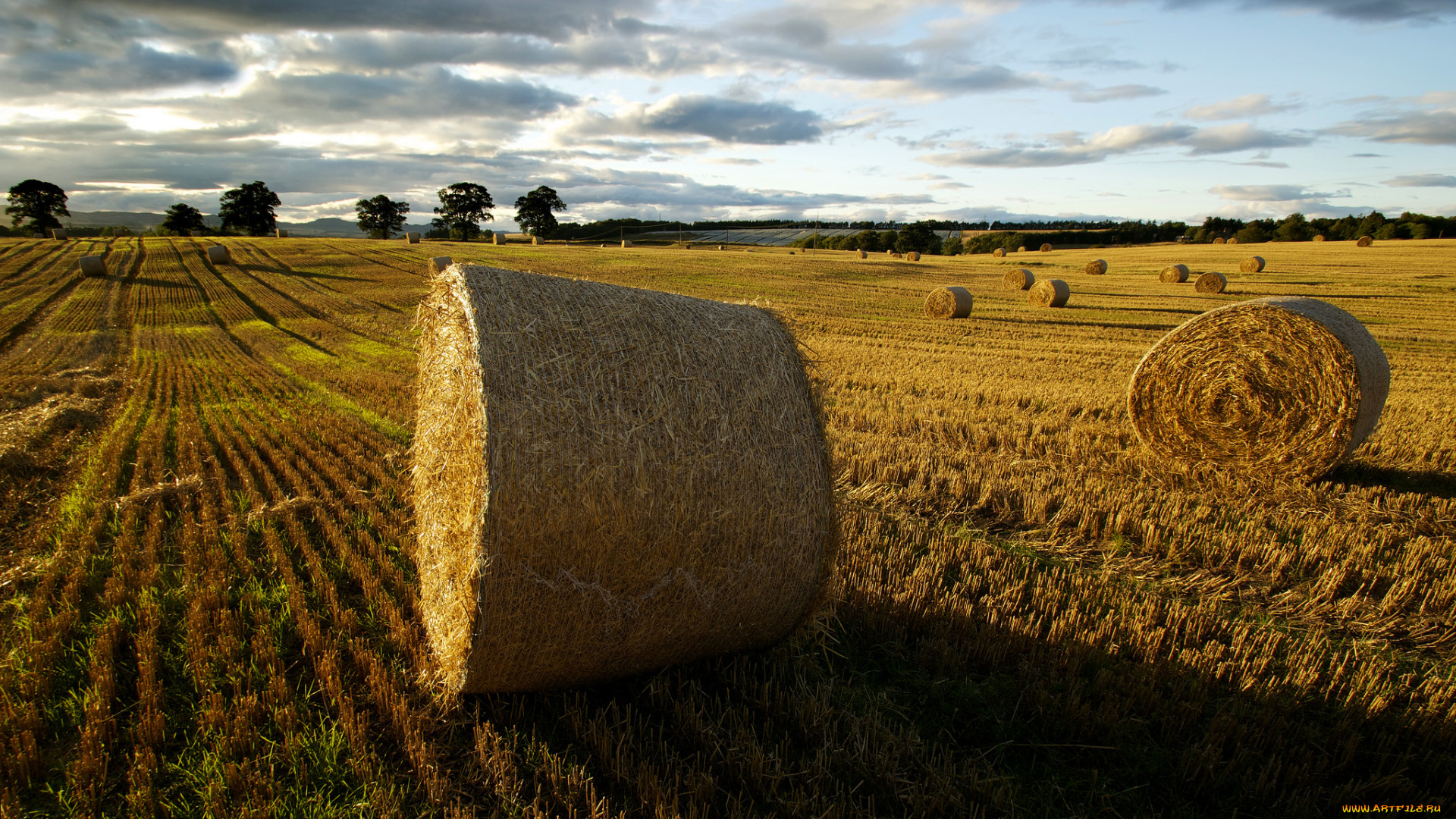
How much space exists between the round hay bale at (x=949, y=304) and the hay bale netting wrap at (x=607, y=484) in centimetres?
1780

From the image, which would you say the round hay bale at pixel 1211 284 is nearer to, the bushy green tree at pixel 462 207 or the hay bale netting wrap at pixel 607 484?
the hay bale netting wrap at pixel 607 484

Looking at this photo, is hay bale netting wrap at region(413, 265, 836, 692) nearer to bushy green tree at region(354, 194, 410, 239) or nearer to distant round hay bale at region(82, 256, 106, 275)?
distant round hay bale at region(82, 256, 106, 275)

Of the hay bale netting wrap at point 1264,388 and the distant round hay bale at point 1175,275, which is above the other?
the distant round hay bale at point 1175,275

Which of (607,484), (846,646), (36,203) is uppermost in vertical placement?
(36,203)

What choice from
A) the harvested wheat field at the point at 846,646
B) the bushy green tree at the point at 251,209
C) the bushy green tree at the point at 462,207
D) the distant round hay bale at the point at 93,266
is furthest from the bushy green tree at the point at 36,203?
the harvested wheat field at the point at 846,646

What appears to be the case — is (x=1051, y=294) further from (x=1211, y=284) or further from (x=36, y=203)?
(x=36, y=203)

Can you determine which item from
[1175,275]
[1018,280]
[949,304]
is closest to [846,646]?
[949,304]

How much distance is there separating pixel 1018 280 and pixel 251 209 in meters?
94.1

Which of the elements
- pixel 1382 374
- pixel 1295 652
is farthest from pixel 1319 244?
pixel 1295 652

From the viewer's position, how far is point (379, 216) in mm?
93125

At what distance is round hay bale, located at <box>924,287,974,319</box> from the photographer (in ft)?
67.5

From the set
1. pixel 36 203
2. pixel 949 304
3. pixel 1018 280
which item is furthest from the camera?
pixel 36 203

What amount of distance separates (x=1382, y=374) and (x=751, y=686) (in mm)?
7536

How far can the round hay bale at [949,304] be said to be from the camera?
20578mm
